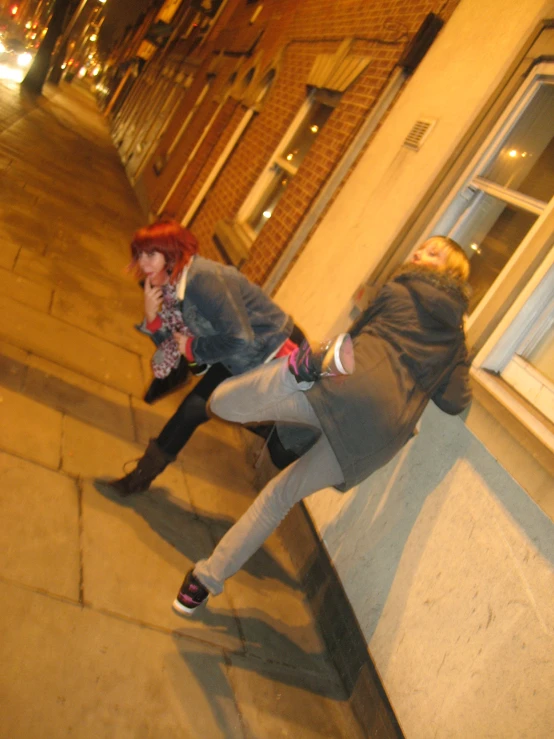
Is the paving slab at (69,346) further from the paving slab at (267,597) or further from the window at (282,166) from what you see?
the window at (282,166)

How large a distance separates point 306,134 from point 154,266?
4.65m

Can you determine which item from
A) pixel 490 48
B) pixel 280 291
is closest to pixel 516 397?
pixel 490 48

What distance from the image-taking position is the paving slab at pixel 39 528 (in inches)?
95.3

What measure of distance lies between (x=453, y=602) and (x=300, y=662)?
2.88 ft

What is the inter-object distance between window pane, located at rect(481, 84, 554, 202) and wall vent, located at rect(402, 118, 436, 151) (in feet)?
2.37

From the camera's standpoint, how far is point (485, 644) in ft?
7.61

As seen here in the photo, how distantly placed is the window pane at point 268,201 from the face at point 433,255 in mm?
4682

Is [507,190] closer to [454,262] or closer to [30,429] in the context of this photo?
[454,262]

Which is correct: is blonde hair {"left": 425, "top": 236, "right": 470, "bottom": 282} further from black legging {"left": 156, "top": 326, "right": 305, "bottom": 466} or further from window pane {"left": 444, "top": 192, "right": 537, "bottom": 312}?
black legging {"left": 156, "top": 326, "right": 305, "bottom": 466}

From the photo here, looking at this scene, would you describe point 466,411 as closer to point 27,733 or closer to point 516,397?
point 516,397

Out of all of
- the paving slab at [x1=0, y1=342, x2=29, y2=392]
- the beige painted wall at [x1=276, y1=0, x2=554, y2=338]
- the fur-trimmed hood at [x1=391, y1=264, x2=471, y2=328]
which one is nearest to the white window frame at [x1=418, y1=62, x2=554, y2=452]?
the fur-trimmed hood at [x1=391, y1=264, x2=471, y2=328]

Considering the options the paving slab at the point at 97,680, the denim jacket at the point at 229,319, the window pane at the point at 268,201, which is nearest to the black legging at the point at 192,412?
the denim jacket at the point at 229,319

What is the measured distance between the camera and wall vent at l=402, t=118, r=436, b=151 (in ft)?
14.0

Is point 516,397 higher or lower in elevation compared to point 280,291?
higher
